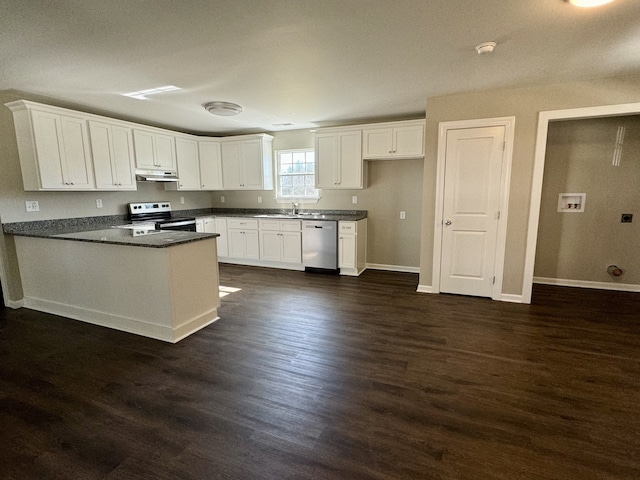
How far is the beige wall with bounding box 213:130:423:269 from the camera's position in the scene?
4.93 metres

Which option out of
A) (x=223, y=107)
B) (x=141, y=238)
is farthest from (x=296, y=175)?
(x=141, y=238)

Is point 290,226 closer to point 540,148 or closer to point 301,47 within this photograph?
point 301,47

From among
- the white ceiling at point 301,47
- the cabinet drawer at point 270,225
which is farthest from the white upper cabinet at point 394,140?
the cabinet drawer at point 270,225

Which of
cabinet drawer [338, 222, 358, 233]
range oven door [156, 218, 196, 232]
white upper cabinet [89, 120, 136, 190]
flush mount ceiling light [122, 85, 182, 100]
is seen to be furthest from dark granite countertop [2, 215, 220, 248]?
cabinet drawer [338, 222, 358, 233]

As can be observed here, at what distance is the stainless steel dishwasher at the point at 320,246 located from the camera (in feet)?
15.9

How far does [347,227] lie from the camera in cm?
480

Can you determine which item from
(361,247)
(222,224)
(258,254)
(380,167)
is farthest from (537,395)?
(222,224)

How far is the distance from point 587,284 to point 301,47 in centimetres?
467

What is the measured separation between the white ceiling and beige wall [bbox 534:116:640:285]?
1241mm

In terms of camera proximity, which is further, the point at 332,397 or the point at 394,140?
the point at 394,140

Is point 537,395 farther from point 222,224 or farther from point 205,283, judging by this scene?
point 222,224

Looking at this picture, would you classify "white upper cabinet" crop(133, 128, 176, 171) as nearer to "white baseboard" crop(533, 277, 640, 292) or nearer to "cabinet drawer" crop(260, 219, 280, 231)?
"cabinet drawer" crop(260, 219, 280, 231)

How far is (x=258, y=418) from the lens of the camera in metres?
1.84

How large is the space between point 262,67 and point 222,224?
3417 mm
